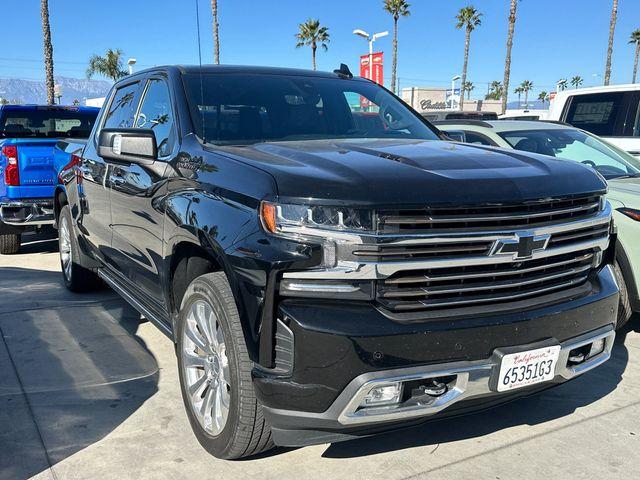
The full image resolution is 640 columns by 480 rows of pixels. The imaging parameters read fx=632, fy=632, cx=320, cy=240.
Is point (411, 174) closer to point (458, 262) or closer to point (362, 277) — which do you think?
point (458, 262)

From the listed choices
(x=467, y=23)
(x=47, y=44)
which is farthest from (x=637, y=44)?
(x=47, y=44)

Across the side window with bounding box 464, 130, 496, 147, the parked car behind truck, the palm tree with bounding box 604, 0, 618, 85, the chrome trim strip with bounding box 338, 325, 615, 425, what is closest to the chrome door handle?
the chrome trim strip with bounding box 338, 325, 615, 425

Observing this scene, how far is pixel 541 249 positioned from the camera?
2.71m

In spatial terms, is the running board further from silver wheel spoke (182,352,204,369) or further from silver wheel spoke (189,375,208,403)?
silver wheel spoke (189,375,208,403)

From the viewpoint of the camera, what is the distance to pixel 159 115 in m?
3.87

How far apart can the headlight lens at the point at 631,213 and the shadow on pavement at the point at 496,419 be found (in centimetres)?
103

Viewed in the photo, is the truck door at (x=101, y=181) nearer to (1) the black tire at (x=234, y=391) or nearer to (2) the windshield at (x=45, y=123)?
(1) the black tire at (x=234, y=391)

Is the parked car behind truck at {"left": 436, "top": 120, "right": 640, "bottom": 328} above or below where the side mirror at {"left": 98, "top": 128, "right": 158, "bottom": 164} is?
below

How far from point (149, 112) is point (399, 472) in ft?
8.78

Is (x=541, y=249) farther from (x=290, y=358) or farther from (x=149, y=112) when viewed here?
(x=149, y=112)

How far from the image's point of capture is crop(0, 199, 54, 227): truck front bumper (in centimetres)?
745

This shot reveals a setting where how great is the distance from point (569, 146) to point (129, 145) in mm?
4561

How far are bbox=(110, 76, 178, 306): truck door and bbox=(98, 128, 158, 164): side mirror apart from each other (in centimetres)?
9

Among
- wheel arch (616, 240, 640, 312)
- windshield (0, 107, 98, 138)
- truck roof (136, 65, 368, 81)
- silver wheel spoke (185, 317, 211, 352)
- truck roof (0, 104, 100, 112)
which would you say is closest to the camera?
silver wheel spoke (185, 317, 211, 352)
